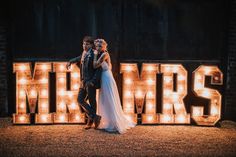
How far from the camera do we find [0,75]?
950 centimetres

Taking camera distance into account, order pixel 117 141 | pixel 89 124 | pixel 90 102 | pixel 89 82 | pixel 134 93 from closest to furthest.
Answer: pixel 117 141, pixel 89 82, pixel 90 102, pixel 89 124, pixel 134 93

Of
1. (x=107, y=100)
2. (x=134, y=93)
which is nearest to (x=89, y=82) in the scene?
A: (x=107, y=100)

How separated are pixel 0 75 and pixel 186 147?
202 inches

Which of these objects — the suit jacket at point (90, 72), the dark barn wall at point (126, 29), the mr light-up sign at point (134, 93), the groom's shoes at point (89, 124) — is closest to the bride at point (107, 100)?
the suit jacket at point (90, 72)

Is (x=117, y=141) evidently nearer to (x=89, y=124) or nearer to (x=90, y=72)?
(x=89, y=124)

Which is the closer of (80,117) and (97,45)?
(97,45)

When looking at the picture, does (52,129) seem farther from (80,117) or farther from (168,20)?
(168,20)

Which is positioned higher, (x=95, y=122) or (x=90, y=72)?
(x=90, y=72)

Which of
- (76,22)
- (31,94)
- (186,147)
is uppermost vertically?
(76,22)

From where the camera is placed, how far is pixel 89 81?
27.3 ft

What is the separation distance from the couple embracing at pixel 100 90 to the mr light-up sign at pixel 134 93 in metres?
0.60

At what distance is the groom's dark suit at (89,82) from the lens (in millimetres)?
8281

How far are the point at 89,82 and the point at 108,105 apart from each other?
27.6 inches

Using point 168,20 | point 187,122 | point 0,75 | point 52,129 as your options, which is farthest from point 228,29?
point 0,75
